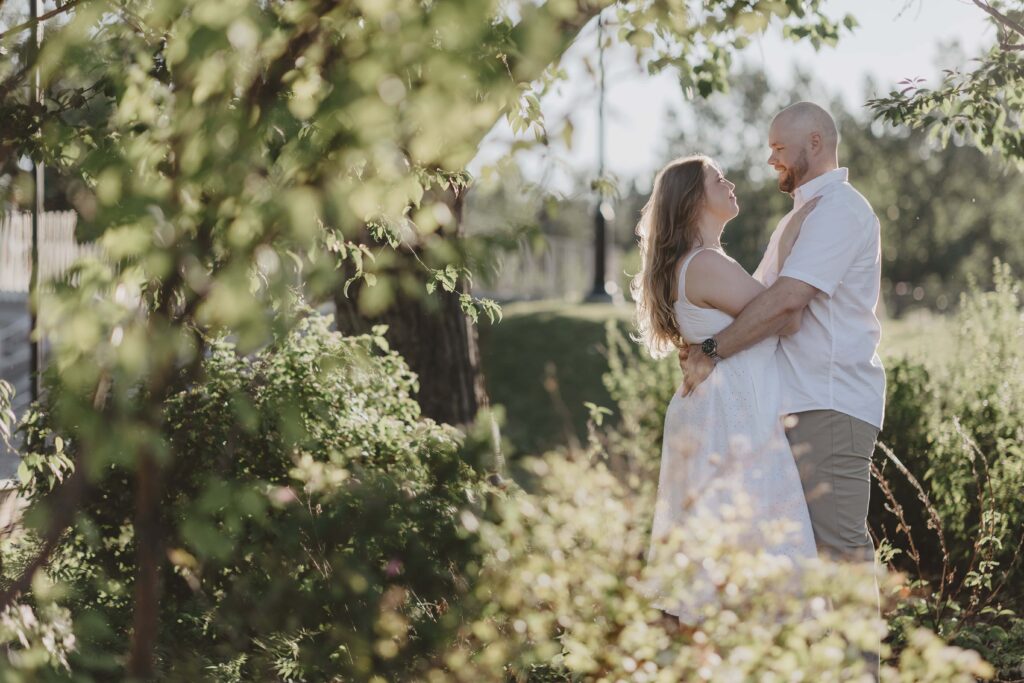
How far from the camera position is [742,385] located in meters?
4.18

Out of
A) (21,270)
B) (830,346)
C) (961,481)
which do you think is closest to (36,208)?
(830,346)

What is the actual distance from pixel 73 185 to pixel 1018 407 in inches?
198

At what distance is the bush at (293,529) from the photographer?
3305 mm

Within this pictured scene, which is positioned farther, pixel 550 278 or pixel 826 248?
pixel 550 278

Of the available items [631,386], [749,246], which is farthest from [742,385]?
[749,246]

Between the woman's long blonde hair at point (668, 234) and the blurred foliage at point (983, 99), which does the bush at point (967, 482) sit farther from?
the woman's long blonde hair at point (668, 234)

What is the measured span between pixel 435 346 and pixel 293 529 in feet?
9.48

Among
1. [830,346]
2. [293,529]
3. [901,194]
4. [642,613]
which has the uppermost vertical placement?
[901,194]

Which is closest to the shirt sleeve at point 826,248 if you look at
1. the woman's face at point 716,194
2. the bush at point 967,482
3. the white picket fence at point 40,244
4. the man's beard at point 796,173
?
the man's beard at point 796,173

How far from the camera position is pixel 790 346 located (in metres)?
4.19

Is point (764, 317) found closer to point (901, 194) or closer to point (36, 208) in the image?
point (36, 208)

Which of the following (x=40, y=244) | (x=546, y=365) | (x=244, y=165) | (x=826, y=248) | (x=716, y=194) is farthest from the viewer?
(x=546, y=365)

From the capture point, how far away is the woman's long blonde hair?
4301mm

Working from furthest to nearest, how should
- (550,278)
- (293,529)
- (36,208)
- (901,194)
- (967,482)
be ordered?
(901,194) → (550,278) → (967,482) → (36,208) → (293,529)
